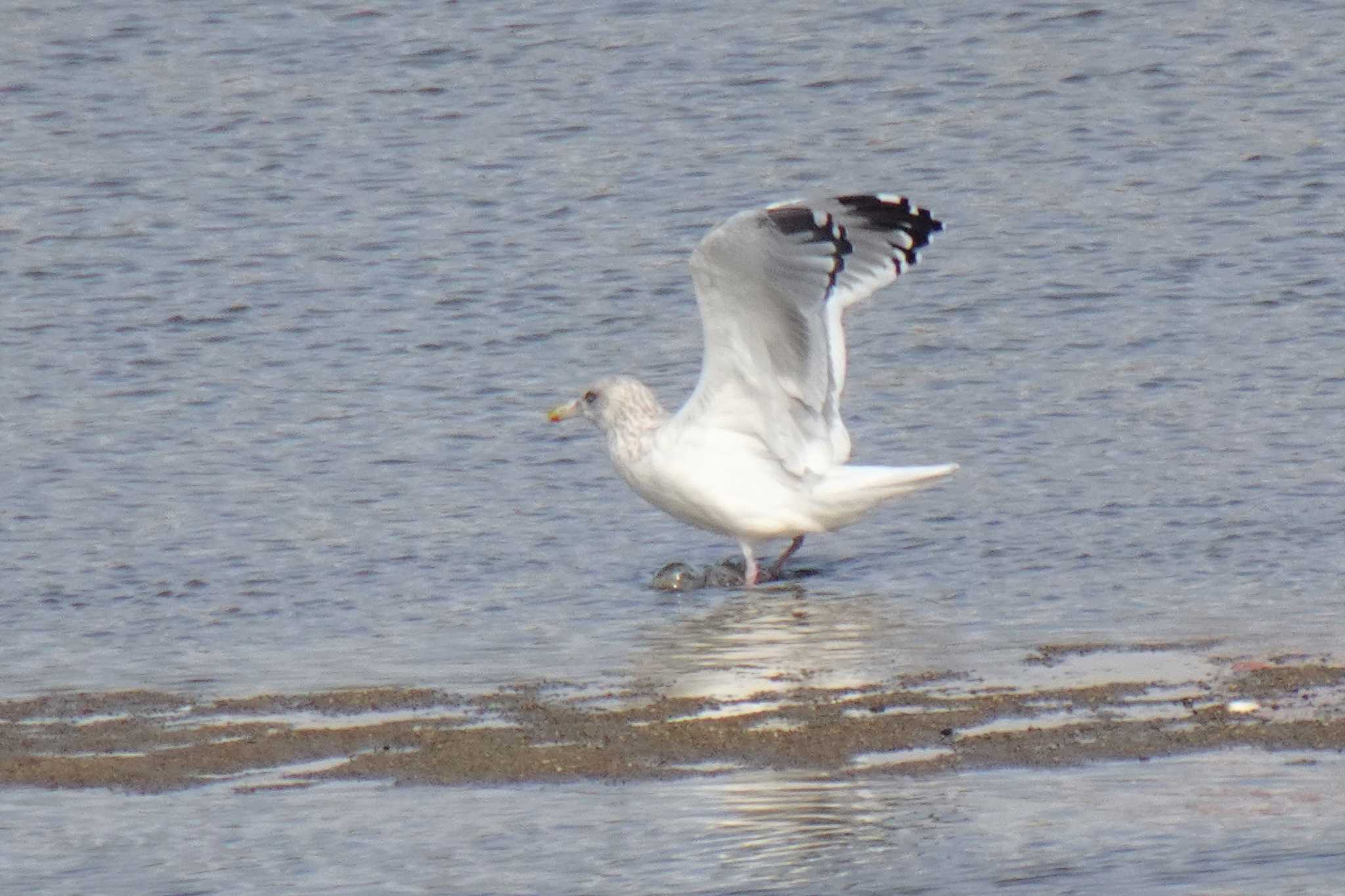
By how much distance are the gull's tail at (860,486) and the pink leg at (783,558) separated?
0.89ft

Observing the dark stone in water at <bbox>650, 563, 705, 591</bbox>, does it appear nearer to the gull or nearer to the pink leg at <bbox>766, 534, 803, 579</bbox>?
the gull

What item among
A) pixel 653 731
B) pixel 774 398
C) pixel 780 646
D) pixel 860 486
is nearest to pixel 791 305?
pixel 774 398

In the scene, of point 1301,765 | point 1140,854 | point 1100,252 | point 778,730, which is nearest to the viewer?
point 1140,854

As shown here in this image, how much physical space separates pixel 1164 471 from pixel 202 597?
→ 13.6ft

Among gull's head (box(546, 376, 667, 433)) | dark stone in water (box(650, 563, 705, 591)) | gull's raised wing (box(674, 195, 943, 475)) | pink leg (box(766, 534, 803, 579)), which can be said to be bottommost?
pink leg (box(766, 534, 803, 579))

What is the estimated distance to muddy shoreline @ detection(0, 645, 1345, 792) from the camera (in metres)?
6.89

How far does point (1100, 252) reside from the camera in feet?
49.3

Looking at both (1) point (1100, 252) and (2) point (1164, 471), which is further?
(1) point (1100, 252)

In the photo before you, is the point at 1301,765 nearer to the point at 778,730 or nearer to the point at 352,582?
the point at 778,730

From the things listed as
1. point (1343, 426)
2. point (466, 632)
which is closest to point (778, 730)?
point (466, 632)

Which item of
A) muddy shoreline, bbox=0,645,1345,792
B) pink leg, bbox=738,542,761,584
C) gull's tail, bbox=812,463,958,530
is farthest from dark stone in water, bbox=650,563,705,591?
muddy shoreline, bbox=0,645,1345,792

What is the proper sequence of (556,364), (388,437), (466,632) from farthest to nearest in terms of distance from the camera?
(556,364), (388,437), (466,632)

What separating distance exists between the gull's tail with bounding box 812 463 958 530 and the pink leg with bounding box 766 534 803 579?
272 millimetres

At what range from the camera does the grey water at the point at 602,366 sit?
683 centimetres
